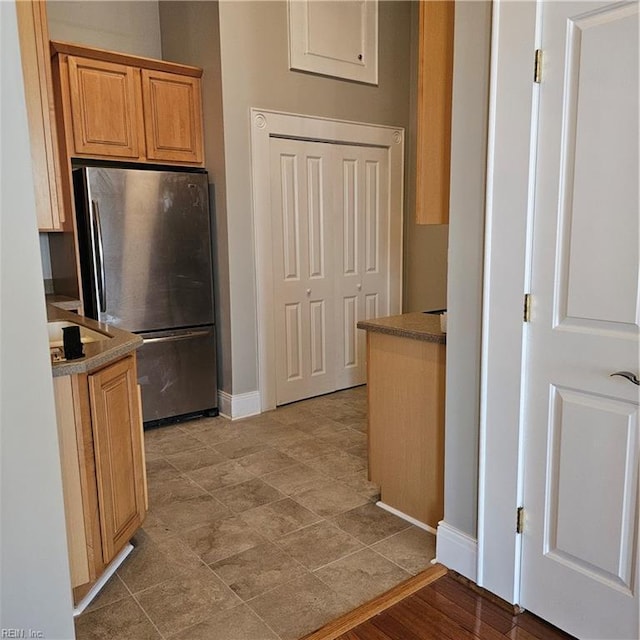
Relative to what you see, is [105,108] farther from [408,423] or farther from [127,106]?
[408,423]

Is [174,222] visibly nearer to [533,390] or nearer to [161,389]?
[161,389]

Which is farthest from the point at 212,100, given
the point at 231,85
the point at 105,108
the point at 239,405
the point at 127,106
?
the point at 239,405

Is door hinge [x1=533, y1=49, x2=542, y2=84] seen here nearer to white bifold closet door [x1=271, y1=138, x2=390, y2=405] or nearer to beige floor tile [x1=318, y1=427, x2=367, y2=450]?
beige floor tile [x1=318, y1=427, x2=367, y2=450]

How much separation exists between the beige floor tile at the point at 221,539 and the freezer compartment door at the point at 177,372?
141 cm

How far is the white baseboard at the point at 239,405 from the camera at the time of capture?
156 inches

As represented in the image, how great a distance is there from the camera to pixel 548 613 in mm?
1822

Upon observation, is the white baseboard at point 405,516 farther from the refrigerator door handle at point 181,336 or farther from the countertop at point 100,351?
the refrigerator door handle at point 181,336

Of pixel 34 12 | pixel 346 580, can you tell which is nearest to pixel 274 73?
pixel 34 12

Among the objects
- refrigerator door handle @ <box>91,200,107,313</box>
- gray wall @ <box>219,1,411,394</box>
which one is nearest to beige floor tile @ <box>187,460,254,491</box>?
gray wall @ <box>219,1,411,394</box>

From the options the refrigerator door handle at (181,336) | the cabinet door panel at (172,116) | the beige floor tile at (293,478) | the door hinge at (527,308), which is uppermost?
the cabinet door panel at (172,116)

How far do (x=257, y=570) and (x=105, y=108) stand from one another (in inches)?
113

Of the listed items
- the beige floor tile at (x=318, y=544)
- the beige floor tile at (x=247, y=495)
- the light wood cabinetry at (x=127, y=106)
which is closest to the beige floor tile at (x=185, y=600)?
the beige floor tile at (x=318, y=544)

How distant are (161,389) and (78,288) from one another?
86 centimetres

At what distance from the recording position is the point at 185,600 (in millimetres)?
2012
